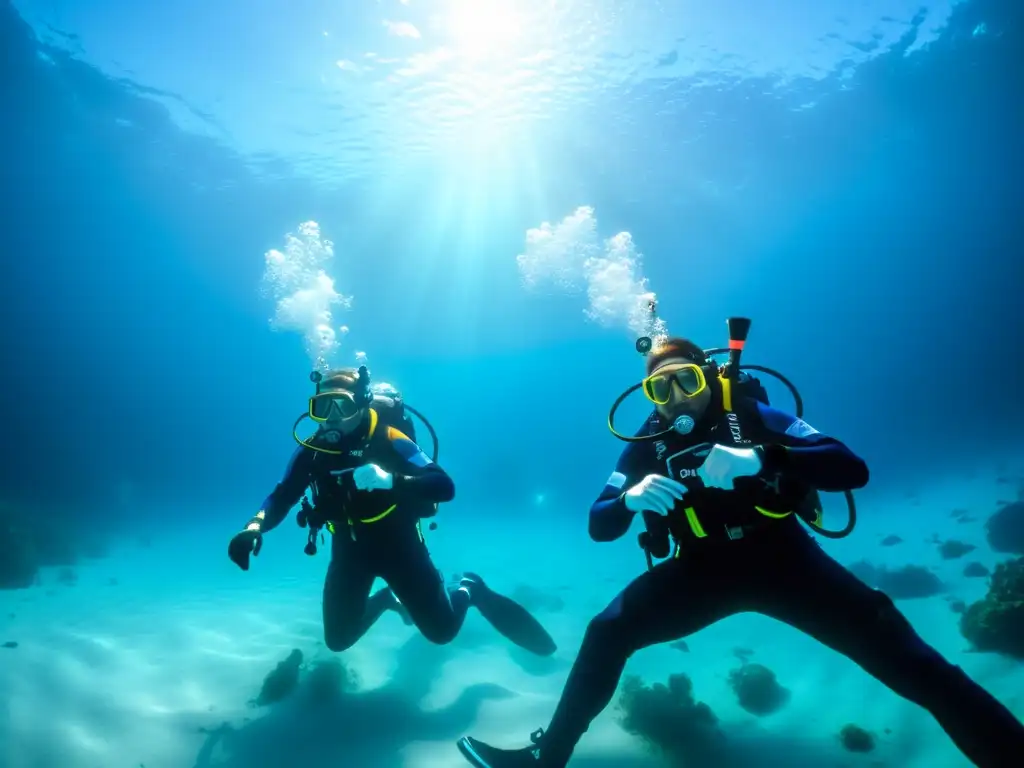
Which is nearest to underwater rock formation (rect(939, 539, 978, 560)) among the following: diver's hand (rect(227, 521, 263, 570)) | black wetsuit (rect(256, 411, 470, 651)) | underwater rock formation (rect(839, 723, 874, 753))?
underwater rock formation (rect(839, 723, 874, 753))

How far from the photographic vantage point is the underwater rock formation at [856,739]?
5086 millimetres

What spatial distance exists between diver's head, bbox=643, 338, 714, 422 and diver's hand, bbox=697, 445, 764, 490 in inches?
24.2

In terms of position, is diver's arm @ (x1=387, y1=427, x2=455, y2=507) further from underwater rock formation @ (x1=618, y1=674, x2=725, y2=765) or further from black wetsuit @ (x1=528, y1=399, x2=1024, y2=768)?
underwater rock formation @ (x1=618, y1=674, x2=725, y2=765)

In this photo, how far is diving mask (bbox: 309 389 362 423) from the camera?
538 cm

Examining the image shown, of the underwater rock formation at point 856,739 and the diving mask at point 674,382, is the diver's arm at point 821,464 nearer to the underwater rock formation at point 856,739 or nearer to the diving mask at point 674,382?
the diving mask at point 674,382


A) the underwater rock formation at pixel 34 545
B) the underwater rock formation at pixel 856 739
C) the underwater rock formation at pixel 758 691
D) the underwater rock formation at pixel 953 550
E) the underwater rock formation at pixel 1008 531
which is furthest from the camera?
the underwater rock formation at pixel 34 545

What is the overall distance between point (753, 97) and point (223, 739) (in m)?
31.2

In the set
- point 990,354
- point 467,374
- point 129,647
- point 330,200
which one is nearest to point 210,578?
point 129,647

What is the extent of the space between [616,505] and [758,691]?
489 centimetres

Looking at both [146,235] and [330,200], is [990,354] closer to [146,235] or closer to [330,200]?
[330,200]

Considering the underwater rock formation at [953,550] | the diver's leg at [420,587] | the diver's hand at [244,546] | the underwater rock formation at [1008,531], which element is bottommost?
the diver's hand at [244,546]

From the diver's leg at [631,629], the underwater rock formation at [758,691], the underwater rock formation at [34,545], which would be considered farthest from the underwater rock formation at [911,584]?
the underwater rock formation at [34,545]

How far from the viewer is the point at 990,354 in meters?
56.0

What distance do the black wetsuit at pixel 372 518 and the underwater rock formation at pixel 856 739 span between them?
14.4 feet
